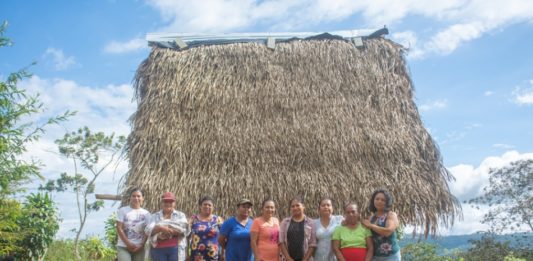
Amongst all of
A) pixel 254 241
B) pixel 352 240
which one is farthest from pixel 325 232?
pixel 254 241

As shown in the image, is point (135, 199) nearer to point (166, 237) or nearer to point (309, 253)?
point (166, 237)

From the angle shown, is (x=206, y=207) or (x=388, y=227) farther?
(x=206, y=207)

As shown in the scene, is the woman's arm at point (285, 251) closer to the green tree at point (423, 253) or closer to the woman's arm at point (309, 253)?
the woman's arm at point (309, 253)

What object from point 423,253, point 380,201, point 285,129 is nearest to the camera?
point 380,201

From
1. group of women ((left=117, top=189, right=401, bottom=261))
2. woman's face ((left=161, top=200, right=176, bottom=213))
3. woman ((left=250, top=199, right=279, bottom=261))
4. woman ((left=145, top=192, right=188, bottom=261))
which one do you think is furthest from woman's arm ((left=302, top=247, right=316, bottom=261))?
woman's face ((left=161, top=200, right=176, bottom=213))

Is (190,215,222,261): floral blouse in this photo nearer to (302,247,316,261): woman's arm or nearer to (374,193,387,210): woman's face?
(302,247,316,261): woman's arm

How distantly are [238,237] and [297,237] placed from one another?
578 mm

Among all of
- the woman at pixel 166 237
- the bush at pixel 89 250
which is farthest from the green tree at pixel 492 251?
the bush at pixel 89 250

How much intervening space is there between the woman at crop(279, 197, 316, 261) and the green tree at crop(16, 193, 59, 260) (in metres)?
4.96

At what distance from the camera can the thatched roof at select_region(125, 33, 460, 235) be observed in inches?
237

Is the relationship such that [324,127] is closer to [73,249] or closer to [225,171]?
[225,171]

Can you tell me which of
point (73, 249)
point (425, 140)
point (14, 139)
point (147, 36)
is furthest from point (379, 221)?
point (73, 249)

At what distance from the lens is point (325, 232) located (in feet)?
13.9

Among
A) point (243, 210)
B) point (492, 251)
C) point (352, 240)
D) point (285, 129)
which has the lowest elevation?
point (492, 251)
